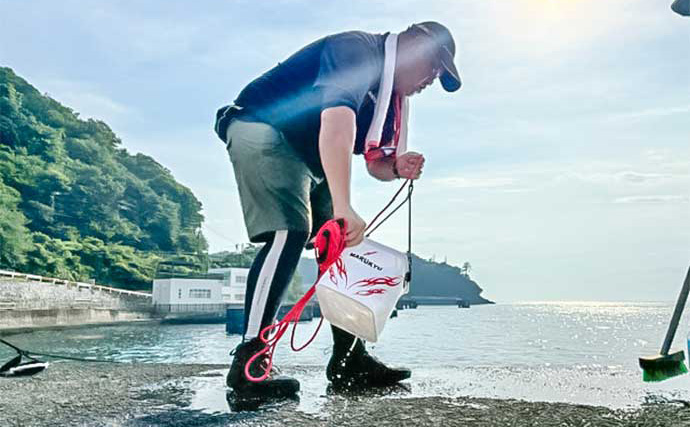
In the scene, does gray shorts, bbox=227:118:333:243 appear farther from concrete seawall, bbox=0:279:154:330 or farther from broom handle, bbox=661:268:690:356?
concrete seawall, bbox=0:279:154:330

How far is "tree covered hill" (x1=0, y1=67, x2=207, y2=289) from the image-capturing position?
4454 centimetres

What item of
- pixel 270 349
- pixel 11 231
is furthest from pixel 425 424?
pixel 11 231

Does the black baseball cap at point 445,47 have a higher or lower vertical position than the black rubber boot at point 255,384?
higher

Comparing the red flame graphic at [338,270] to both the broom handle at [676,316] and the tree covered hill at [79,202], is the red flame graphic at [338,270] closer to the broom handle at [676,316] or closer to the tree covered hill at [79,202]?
the broom handle at [676,316]

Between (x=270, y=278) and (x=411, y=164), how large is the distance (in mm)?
666

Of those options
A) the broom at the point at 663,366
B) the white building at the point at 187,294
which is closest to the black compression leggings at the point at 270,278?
the broom at the point at 663,366

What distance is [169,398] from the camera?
1807 millimetres

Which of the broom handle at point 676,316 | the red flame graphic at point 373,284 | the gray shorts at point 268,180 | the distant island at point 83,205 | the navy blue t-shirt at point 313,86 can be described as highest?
the distant island at point 83,205

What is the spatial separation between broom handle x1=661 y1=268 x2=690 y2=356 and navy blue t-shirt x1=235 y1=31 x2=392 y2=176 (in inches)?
50.6

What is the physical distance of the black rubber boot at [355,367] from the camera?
2252 millimetres

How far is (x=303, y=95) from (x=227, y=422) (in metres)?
1.12

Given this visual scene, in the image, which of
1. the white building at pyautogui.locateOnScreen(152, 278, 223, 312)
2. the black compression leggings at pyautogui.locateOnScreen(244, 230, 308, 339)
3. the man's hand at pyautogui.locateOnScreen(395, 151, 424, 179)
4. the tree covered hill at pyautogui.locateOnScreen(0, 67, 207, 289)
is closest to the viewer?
the black compression leggings at pyautogui.locateOnScreen(244, 230, 308, 339)

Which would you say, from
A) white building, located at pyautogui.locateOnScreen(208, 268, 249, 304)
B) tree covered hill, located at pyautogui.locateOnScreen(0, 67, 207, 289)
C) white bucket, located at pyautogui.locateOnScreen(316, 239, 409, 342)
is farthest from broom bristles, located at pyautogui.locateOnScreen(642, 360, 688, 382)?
white building, located at pyautogui.locateOnScreen(208, 268, 249, 304)

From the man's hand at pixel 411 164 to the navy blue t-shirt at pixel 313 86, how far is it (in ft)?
0.47
